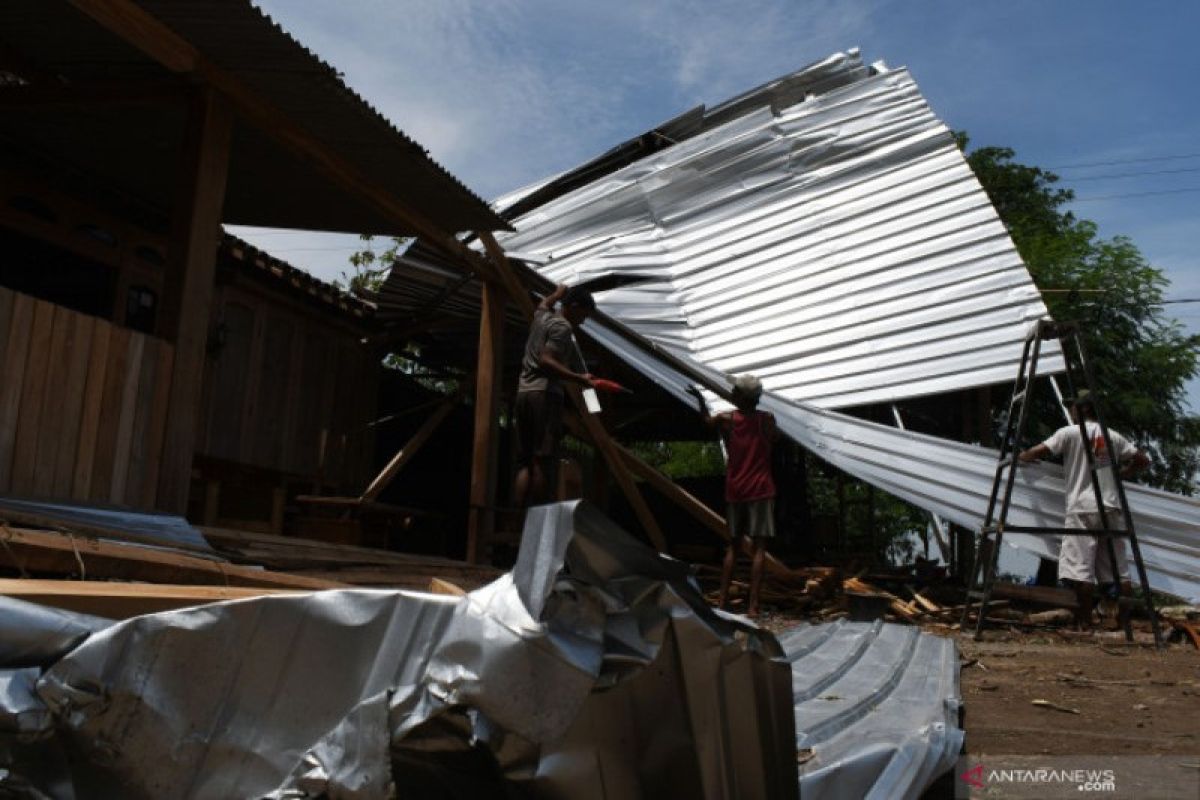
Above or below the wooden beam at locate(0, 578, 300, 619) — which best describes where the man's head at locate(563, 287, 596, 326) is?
above

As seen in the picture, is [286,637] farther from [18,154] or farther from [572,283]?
[572,283]

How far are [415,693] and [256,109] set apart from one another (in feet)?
16.0

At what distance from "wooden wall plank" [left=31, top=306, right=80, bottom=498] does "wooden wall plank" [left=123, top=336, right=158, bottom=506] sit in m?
0.40

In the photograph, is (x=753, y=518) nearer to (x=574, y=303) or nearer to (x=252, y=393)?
(x=574, y=303)

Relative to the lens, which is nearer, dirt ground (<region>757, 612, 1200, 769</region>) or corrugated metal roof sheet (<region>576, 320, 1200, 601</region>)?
dirt ground (<region>757, 612, 1200, 769</region>)

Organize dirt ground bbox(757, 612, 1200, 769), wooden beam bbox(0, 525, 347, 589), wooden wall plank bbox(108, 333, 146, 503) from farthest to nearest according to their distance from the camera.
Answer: wooden wall plank bbox(108, 333, 146, 503) → dirt ground bbox(757, 612, 1200, 769) → wooden beam bbox(0, 525, 347, 589)

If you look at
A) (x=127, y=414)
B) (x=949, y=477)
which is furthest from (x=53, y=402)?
(x=949, y=477)

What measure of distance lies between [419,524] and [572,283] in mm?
5387

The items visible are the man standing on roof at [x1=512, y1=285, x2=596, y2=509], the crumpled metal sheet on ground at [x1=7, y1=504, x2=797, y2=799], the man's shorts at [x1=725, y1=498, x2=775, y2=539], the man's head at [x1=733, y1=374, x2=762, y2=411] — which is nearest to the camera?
the crumpled metal sheet on ground at [x1=7, y1=504, x2=797, y2=799]

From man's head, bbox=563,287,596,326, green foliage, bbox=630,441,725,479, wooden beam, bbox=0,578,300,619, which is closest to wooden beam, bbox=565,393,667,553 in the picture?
man's head, bbox=563,287,596,326

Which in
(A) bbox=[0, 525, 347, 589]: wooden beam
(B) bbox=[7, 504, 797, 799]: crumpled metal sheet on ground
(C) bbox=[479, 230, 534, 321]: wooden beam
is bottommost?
(B) bbox=[7, 504, 797, 799]: crumpled metal sheet on ground

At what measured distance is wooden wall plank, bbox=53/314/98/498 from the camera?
15.5ft

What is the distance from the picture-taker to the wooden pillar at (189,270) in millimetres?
5324

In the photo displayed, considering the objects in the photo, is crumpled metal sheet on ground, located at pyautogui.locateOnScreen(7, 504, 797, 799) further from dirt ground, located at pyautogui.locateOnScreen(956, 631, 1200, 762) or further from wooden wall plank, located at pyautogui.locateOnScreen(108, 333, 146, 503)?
wooden wall plank, located at pyautogui.locateOnScreen(108, 333, 146, 503)
